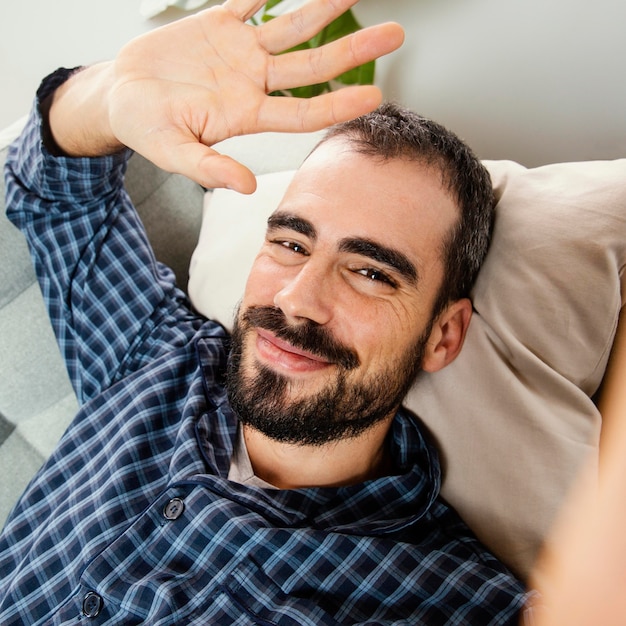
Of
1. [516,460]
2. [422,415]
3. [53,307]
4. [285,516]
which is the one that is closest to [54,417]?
[53,307]

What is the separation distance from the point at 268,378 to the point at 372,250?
26 centimetres

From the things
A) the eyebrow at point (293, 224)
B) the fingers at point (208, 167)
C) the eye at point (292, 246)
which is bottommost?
the eye at point (292, 246)

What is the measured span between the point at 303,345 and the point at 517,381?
0.36m

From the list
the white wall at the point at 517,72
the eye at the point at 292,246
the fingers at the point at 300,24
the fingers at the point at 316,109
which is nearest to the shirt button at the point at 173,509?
the eye at the point at 292,246

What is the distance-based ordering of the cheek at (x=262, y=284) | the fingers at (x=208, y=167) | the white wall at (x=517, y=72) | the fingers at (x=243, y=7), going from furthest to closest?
1. the white wall at (x=517, y=72)
2. the cheek at (x=262, y=284)
3. the fingers at (x=243, y=7)
4. the fingers at (x=208, y=167)

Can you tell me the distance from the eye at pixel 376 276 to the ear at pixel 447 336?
13cm

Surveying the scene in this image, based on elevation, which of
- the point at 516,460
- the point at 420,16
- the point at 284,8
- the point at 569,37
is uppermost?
the point at 284,8

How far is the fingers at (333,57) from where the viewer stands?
779 mm

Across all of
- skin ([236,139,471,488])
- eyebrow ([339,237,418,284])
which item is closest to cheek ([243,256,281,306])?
skin ([236,139,471,488])

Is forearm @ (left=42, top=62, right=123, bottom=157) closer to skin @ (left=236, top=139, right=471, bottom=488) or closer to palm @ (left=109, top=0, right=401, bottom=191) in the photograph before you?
palm @ (left=109, top=0, right=401, bottom=191)

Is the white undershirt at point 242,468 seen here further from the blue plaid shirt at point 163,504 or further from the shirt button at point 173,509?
the shirt button at point 173,509

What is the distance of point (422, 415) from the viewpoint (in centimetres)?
107

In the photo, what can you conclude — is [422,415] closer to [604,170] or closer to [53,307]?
[604,170]

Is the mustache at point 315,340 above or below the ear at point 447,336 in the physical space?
above
